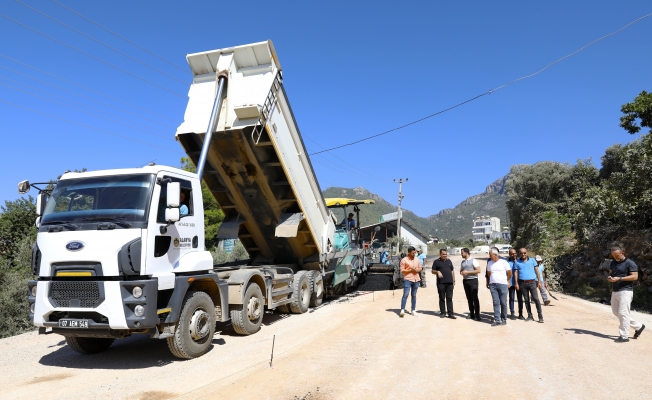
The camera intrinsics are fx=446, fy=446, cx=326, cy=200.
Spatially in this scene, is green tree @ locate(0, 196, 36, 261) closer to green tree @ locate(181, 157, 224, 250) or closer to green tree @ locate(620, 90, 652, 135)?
green tree @ locate(181, 157, 224, 250)

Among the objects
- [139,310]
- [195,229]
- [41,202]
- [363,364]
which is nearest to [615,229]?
[363,364]

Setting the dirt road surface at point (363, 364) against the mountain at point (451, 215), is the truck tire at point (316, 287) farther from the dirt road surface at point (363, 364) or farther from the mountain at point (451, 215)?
the mountain at point (451, 215)

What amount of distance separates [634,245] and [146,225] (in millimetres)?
12885

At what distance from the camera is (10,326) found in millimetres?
12562

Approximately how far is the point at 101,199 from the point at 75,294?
1354 millimetres

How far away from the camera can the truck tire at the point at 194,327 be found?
6.60 metres

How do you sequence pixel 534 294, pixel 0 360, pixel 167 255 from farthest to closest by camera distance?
pixel 534 294, pixel 0 360, pixel 167 255

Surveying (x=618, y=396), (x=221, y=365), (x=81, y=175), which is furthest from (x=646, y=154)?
(x=81, y=175)

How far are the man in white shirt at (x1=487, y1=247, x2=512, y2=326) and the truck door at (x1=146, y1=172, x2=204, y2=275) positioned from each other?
19.3ft

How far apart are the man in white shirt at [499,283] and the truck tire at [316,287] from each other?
4.32 m

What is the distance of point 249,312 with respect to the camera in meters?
8.57

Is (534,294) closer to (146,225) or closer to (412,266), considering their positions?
(412,266)

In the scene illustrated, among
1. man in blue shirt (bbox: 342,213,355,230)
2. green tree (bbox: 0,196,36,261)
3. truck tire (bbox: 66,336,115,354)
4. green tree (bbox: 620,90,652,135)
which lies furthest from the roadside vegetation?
green tree (bbox: 0,196,36,261)

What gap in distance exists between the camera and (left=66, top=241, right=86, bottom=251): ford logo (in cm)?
606
